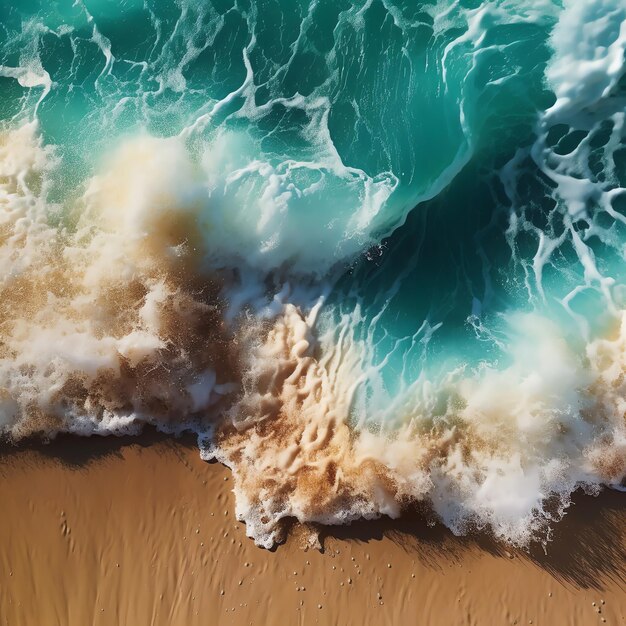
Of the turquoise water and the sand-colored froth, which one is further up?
the turquoise water

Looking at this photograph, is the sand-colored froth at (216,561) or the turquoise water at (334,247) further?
the turquoise water at (334,247)

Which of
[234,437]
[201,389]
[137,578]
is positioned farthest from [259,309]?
[137,578]

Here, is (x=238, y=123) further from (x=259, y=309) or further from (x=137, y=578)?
(x=137, y=578)

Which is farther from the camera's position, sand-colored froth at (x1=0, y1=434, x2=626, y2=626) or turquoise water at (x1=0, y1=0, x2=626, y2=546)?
turquoise water at (x1=0, y1=0, x2=626, y2=546)

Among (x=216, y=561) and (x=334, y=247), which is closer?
(x=216, y=561)

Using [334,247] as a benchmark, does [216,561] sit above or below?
below
